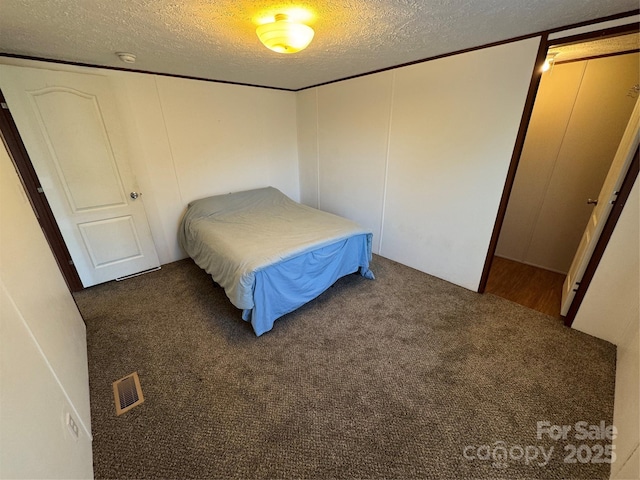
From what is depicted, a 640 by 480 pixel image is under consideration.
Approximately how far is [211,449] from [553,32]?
10.7 feet

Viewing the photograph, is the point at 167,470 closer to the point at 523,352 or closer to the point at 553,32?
the point at 523,352

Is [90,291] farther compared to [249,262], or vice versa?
[90,291]

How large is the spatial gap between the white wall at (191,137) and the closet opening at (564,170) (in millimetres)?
2983

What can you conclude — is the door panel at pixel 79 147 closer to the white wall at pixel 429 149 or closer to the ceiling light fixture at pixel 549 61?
the white wall at pixel 429 149

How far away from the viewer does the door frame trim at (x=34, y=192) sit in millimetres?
2088

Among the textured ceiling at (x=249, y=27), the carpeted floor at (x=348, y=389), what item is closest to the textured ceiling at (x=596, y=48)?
the textured ceiling at (x=249, y=27)

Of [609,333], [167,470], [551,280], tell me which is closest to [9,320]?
[167,470]

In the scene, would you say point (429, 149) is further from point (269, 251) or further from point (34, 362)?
point (34, 362)

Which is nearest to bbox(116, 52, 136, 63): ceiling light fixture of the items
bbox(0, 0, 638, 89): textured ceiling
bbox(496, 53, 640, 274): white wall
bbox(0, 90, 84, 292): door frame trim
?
bbox(0, 0, 638, 89): textured ceiling

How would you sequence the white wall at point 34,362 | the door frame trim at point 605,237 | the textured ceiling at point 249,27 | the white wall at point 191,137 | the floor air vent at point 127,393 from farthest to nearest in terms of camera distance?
the white wall at point 191,137 → the door frame trim at point 605,237 → the floor air vent at point 127,393 → the textured ceiling at point 249,27 → the white wall at point 34,362

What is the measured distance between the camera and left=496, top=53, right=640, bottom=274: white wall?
2373 mm

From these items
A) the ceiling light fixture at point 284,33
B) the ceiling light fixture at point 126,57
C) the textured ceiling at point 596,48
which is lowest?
the ceiling light fixture at point 284,33

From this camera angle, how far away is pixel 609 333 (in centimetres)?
188

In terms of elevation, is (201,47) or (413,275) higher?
(201,47)
